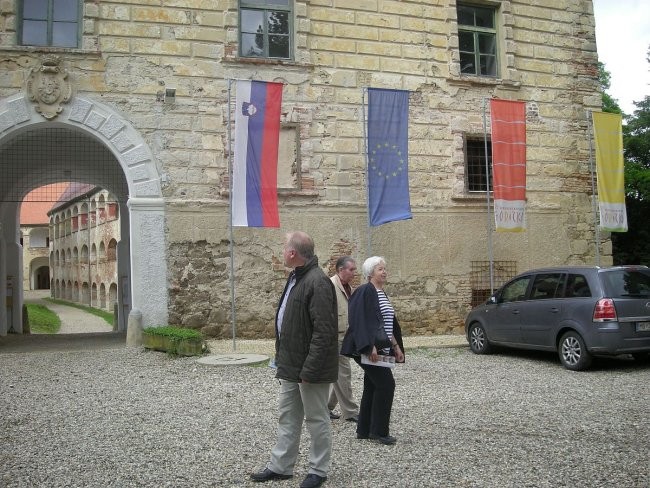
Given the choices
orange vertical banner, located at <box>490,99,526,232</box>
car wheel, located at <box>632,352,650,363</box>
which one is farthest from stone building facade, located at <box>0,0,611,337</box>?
car wheel, located at <box>632,352,650,363</box>

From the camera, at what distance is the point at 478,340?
11.2 metres

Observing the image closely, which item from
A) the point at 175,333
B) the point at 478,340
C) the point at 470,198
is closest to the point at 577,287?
the point at 478,340

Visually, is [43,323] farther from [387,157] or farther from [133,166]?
[387,157]

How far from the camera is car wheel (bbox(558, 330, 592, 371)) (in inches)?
353

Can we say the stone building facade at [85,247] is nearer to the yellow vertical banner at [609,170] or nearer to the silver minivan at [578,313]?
the yellow vertical banner at [609,170]

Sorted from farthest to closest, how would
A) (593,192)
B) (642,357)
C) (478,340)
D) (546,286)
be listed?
(593,192) → (478,340) → (642,357) → (546,286)

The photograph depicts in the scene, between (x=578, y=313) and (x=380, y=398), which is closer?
(x=380, y=398)


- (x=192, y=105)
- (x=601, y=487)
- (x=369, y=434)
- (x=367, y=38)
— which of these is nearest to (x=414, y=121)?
(x=367, y=38)

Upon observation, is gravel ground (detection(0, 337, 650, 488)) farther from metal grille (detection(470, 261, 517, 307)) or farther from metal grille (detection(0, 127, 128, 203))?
metal grille (detection(0, 127, 128, 203))

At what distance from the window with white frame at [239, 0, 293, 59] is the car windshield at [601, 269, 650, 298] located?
8149 millimetres

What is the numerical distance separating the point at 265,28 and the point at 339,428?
10113 millimetres

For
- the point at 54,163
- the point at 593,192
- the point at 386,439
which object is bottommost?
the point at 386,439

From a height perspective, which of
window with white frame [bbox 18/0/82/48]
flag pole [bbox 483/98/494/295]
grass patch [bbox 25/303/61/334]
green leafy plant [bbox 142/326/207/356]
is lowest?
grass patch [bbox 25/303/61/334]

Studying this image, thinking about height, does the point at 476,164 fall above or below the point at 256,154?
above
